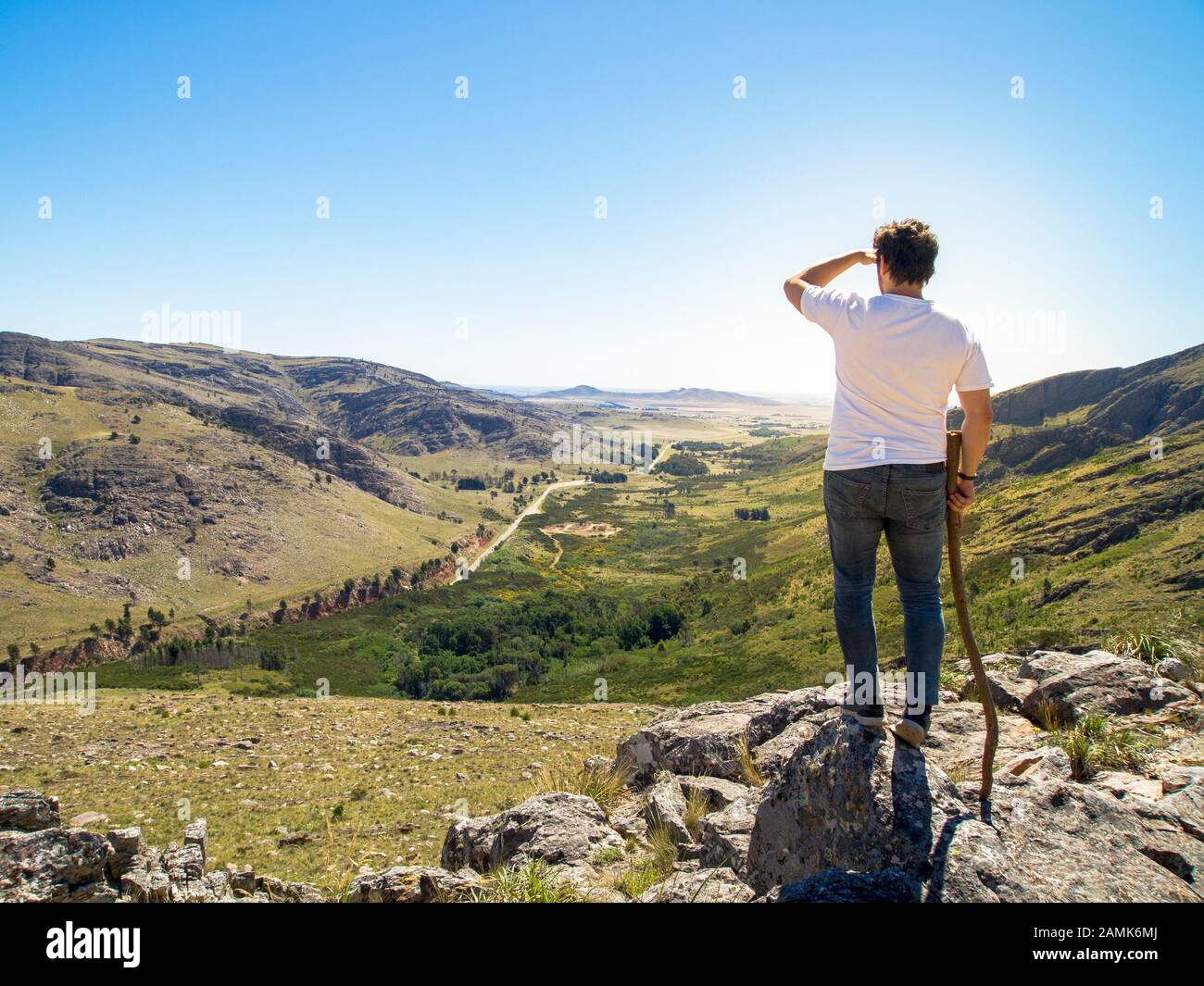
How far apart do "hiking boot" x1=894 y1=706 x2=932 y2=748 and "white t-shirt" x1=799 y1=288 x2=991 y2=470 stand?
5.76 feet

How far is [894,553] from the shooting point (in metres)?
4.51

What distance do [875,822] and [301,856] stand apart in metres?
10.1

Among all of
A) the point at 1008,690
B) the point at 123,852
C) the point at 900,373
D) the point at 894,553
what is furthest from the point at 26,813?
the point at 1008,690

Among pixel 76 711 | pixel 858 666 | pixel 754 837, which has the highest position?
pixel 858 666

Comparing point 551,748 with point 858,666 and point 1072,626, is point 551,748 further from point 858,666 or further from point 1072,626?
point 1072,626

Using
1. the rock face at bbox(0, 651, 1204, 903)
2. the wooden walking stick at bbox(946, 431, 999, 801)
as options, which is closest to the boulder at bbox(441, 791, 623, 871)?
the rock face at bbox(0, 651, 1204, 903)

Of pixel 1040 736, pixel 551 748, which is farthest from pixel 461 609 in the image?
pixel 1040 736

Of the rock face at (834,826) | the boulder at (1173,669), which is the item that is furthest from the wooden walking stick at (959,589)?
the boulder at (1173,669)

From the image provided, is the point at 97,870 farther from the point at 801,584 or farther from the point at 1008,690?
the point at 801,584

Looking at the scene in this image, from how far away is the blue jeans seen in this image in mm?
4262

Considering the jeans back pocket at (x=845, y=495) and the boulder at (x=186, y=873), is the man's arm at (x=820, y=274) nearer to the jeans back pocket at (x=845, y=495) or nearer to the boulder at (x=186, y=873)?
the jeans back pocket at (x=845, y=495)

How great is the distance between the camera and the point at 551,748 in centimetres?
1828

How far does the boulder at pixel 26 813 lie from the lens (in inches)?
277

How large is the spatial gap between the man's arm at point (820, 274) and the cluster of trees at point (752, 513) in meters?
118
